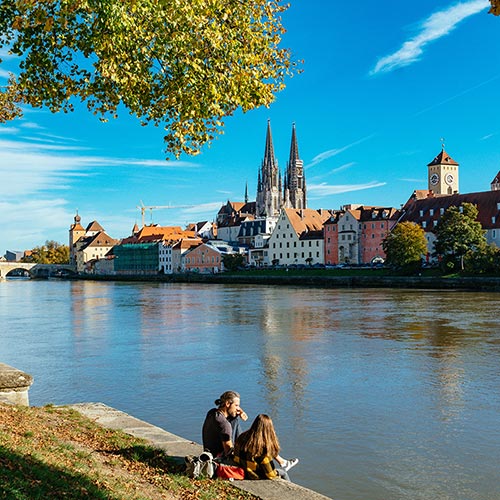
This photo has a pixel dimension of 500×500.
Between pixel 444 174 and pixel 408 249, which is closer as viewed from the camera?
pixel 408 249

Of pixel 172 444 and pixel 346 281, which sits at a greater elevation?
pixel 346 281

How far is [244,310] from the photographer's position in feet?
131

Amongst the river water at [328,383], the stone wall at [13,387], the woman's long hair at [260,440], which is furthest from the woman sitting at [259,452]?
the stone wall at [13,387]

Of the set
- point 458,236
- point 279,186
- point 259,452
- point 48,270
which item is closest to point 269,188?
point 279,186

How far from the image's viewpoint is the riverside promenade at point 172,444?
22.3 feet

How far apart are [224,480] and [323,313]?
29.8 meters

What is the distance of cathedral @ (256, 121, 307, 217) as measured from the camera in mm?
158875

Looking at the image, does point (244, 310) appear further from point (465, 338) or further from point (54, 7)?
point (54, 7)

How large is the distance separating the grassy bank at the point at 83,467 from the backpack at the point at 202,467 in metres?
0.09

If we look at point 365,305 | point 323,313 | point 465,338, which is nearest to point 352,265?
point 365,305

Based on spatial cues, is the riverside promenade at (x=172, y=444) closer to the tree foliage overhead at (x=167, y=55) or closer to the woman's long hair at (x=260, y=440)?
the woman's long hair at (x=260, y=440)

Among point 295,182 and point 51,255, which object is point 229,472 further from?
point 51,255

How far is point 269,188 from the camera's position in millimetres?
159875

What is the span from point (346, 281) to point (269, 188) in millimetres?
86510
